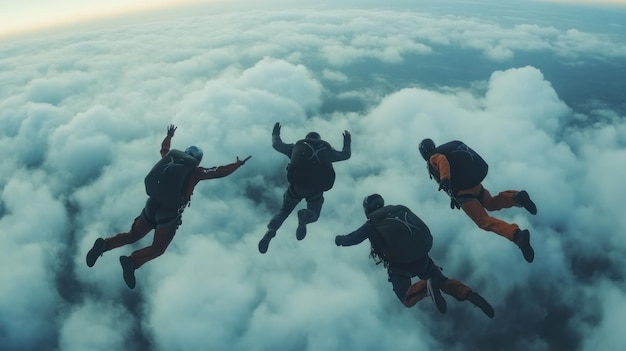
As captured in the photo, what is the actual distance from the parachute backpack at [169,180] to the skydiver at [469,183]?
4.74 meters

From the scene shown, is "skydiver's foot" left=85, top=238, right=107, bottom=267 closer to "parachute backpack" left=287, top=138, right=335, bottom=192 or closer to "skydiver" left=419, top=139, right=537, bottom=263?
"parachute backpack" left=287, top=138, right=335, bottom=192

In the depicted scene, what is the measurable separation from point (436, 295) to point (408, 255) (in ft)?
2.36

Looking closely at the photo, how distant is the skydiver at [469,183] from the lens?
6.08 metres

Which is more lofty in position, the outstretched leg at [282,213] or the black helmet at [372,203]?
the black helmet at [372,203]

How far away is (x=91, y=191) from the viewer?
241 feet

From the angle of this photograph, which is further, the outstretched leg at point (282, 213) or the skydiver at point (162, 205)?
the outstretched leg at point (282, 213)

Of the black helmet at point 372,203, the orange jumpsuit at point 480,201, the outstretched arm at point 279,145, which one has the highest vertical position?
the outstretched arm at point 279,145

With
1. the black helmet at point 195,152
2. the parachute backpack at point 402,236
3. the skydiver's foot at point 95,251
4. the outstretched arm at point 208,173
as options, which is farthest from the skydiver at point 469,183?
the skydiver's foot at point 95,251

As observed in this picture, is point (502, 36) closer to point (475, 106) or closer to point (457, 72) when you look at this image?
point (457, 72)

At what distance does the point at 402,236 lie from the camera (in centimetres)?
515

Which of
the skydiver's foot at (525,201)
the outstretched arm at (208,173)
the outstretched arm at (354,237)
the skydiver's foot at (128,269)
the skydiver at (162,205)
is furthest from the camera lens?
the outstretched arm at (208,173)

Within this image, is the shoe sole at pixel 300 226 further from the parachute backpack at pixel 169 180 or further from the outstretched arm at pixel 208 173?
the parachute backpack at pixel 169 180

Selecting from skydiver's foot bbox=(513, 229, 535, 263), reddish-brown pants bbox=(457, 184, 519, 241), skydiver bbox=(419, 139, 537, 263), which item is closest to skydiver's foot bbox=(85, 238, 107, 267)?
skydiver bbox=(419, 139, 537, 263)

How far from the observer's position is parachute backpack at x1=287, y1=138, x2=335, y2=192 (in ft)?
20.6
